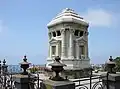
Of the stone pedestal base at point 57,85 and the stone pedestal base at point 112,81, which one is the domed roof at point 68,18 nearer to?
the stone pedestal base at point 112,81

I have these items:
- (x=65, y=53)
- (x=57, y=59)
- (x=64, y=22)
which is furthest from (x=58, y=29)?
(x=57, y=59)

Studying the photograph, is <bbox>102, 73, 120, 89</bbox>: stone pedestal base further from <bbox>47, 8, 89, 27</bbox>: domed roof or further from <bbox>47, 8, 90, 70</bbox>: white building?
<bbox>47, 8, 89, 27</bbox>: domed roof

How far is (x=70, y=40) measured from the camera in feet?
81.1

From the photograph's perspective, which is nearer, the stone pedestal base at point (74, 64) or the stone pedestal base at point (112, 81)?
the stone pedestal base at point (112, 81)

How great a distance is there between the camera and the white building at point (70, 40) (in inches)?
965

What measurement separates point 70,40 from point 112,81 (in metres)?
17.4

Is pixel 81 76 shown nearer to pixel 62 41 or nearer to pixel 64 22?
Result: pixel 62 41

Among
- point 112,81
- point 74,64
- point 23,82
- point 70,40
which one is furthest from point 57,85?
point 70,40

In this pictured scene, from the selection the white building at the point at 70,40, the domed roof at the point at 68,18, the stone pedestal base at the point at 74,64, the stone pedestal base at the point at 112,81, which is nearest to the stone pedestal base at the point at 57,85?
the stone pedestal base at the point at 112,81

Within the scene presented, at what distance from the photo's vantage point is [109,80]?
24.7 ft

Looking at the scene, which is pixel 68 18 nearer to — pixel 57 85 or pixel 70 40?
pixel 70 40

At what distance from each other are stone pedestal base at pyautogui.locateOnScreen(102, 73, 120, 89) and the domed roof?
17535 millimetres

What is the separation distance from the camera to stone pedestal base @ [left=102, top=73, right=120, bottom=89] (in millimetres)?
7320

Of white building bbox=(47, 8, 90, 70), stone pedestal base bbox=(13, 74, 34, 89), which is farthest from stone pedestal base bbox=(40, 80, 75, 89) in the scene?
white building bbox=(47, 8, 90, 70)
